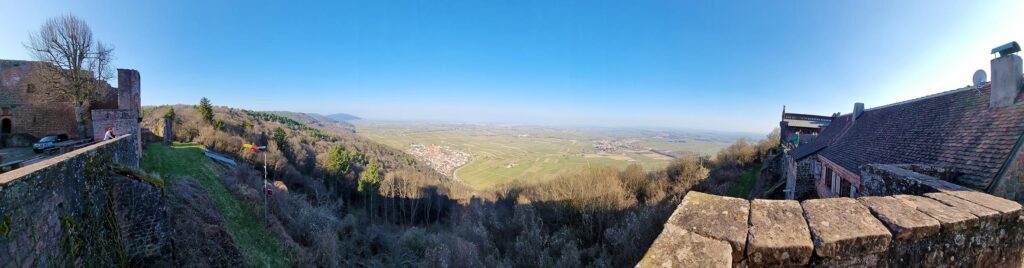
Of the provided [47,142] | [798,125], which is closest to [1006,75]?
[798,125]

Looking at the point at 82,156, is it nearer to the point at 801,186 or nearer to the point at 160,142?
the point at 801,186

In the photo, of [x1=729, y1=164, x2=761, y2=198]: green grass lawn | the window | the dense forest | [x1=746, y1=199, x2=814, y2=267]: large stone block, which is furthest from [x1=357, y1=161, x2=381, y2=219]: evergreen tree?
[x1=746, y1=199, x2=814, y2=267]: large stone block

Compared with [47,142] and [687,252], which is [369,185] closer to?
[47,142]

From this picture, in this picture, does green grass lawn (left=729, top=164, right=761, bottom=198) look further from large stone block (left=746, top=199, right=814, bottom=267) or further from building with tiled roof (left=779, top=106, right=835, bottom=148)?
large stone block (left=746, top=199, right=814, bottom=267)

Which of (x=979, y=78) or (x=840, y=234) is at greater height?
(x=979, y=78)

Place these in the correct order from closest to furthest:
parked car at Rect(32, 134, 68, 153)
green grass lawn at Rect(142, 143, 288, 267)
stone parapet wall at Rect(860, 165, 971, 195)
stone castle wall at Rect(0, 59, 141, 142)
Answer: stone parapet wall at Rect(860, 165, 971, 195) < green grass lawn at Rect(142, 143, 288, 267) < parked car at Rect(32, 134, 68, 153) < stone castle wall at Rect(0, 59, 141, 142)

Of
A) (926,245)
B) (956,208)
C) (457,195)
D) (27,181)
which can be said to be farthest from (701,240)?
(457,195)
